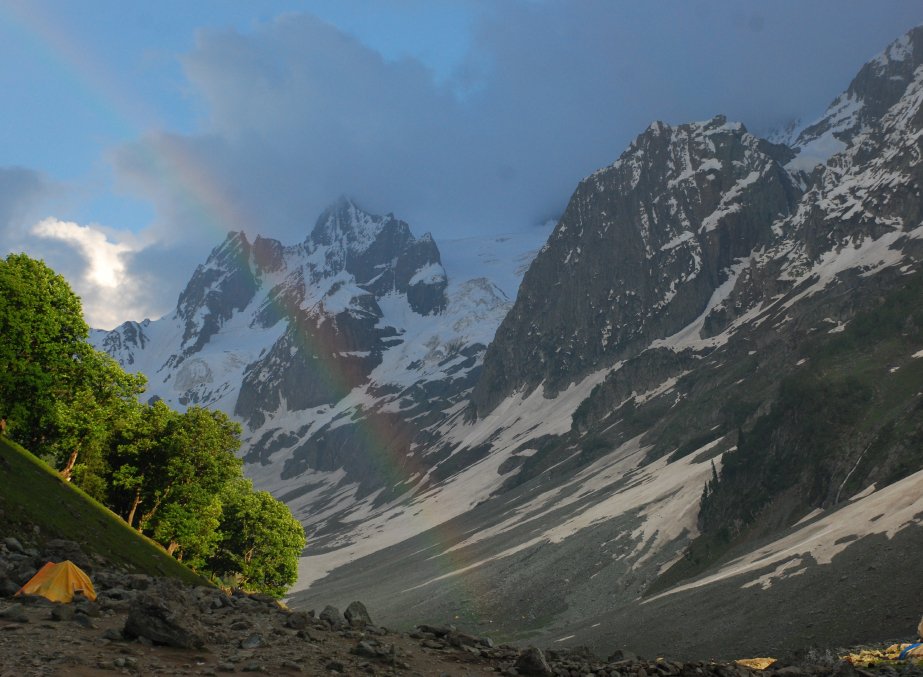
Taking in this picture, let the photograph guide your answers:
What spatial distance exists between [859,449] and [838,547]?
56.0 metres

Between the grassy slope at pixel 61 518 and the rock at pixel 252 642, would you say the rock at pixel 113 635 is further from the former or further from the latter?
the grassy slope at pixel 61 518

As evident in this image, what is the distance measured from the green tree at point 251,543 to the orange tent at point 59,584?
166 ft

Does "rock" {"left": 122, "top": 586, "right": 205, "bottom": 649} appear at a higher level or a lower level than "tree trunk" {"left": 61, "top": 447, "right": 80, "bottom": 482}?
lower

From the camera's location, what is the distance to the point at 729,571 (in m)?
104

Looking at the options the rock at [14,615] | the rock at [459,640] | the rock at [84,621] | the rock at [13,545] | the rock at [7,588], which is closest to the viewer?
the rock at [14,615]

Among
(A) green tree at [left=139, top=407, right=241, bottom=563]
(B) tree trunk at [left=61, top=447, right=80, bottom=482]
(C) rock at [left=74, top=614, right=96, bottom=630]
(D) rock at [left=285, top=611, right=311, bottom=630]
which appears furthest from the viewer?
(A) green tree at [left=139, top=407, right=241, bottom=563]

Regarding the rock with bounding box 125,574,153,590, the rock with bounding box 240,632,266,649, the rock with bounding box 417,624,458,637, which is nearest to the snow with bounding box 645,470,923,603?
the rock with bounding box 417,624,458,637

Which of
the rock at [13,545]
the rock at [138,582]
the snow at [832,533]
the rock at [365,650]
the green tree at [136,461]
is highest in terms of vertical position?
the green tree at [136,461]

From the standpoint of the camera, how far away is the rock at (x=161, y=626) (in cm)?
2012

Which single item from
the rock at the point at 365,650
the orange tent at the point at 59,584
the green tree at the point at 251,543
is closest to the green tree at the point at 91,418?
the green tree at the point at 251,543

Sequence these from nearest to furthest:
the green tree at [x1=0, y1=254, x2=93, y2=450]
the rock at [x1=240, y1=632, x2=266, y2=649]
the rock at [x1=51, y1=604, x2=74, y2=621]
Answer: the rock at [x1=51, y1=604, x2=74, y2=621] → the rock at [x1=240, y1=632, x2=266, y2=649] → the green tree at [x1=0, y1=254, x2=93, y2=450]

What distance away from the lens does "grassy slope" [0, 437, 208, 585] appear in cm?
3947

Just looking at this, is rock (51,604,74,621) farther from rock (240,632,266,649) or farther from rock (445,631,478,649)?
rock (445,631,478,649)

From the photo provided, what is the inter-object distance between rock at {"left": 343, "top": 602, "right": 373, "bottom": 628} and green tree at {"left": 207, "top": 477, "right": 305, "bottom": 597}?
45499 mm
